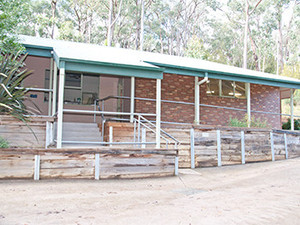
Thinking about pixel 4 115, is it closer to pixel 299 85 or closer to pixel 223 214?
pixel 223 214

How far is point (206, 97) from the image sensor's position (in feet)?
42.2

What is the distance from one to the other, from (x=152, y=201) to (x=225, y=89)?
30.7ft

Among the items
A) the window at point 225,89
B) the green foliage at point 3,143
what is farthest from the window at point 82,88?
the green foliage at point 3,143

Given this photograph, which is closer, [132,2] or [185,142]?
[185,142]

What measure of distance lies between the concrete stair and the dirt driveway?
2.68 m

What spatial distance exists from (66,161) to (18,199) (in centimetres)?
172

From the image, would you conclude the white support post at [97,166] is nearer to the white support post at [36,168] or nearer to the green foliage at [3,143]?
the white support post at [36,168]

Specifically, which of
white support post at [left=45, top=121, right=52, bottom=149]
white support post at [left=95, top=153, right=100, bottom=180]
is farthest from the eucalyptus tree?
white support post at [left=95, top=153, right=100, bottom=180]

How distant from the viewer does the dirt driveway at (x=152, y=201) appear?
4125 mm

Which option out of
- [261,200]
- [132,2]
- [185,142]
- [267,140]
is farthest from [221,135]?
[132,2]

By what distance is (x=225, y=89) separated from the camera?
13.5 meters

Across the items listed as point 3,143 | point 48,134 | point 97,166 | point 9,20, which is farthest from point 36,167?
point 9,20

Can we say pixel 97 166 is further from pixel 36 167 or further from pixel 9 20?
pixel 9 20

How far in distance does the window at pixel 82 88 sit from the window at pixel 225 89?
5.06m
